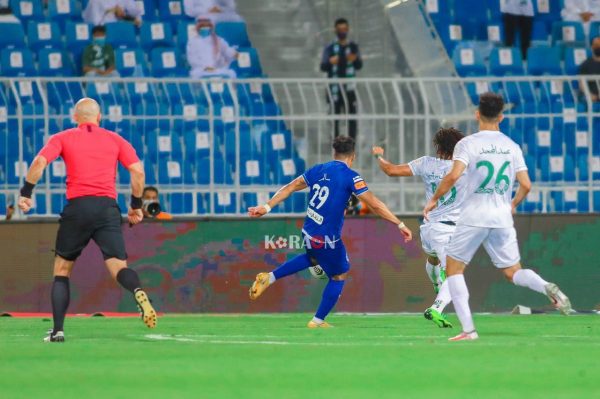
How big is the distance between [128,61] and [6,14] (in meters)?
2.28

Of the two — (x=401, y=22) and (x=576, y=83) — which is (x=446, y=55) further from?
(x=576, y=83)

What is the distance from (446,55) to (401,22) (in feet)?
3.63

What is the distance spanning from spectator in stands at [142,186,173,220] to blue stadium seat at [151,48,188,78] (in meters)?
4.70

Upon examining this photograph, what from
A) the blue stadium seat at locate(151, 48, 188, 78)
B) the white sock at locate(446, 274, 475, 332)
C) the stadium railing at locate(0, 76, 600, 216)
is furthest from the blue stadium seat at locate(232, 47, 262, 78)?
the white sock at locate(446, 274, 475, 332)

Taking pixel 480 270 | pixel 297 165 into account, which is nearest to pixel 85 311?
pixel 297 165

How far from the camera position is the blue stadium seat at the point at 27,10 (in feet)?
82.0

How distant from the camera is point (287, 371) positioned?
9594mm

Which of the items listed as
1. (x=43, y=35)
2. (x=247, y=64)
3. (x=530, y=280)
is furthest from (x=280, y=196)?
(x=43, y=35)

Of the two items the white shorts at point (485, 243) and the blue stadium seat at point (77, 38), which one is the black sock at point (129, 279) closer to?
the white shorts at point (485, 243)

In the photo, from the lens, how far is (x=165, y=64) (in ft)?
79.6

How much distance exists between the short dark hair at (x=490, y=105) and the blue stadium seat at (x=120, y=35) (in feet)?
42.0

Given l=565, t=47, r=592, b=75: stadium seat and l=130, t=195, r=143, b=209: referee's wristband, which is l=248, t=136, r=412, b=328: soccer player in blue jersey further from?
l=565, t=47, r=592, b=75: stadium seat

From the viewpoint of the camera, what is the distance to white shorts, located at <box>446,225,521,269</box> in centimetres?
1236

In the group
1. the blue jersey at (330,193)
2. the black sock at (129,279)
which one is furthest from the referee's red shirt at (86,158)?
the blue jersey at (330,193)
